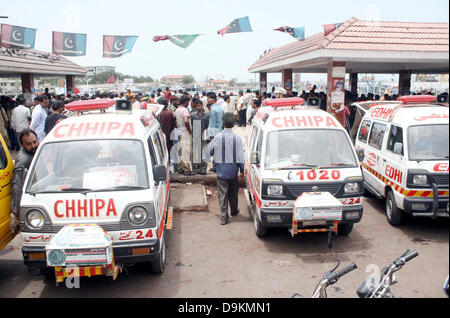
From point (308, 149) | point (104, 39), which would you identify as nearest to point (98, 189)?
point (308, 149)

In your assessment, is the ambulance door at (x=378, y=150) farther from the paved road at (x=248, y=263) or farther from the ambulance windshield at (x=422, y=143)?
the ambulance windshield at (x=422, y=143)

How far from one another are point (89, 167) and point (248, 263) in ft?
7.91

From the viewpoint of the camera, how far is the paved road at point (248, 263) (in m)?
4.48

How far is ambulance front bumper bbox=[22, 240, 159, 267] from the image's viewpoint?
425 cm

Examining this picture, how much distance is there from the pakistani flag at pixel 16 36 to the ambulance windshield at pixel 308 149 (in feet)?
33.4

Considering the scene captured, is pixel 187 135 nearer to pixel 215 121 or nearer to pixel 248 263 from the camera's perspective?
pixel 215 121

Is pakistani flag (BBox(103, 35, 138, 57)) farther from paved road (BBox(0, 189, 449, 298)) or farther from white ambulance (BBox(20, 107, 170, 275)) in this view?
white ambulance (BBox(20, 107, 170, 275))

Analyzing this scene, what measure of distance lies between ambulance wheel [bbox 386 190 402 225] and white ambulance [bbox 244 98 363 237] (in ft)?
2.79

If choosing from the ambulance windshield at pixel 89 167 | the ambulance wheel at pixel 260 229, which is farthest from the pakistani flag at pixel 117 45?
the ambulance wheel at pixel 260 229

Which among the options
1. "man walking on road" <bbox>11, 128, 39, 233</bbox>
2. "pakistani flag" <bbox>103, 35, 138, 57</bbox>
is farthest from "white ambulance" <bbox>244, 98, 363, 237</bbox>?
"pakistani flag" <bbox>103, 35, 138, 57</bbox>

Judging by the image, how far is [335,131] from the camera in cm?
613

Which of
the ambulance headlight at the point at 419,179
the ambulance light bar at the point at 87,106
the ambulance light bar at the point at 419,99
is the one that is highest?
the ambulance light bar at the point at 419,99

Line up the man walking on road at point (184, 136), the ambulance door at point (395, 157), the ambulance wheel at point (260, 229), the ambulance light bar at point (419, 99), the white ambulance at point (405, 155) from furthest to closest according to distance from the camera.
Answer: the man walking on road at point (184, 136), the ambulance light bar at point (419, 99), the ambulance wheel at point (260, 229), the ambulance door at point (395, 157), the white ambulance at point (405, 155)
